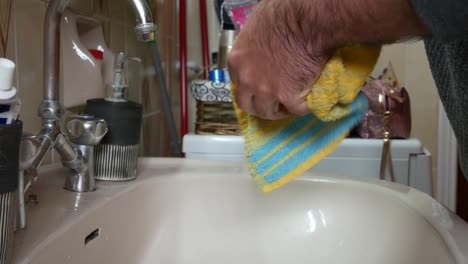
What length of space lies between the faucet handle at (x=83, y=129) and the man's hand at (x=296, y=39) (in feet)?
0.65

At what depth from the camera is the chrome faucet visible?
0.50m

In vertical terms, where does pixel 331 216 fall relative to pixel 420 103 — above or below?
below

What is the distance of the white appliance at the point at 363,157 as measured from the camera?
37.1 inches

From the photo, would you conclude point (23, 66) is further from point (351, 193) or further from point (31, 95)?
point (351, 193)

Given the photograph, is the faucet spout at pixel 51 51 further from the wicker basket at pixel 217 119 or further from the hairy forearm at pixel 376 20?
the wicker basket at pixel 217 119

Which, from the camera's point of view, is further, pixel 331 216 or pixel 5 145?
pixel 331 216

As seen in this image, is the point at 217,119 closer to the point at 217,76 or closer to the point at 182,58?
the point at 217,76

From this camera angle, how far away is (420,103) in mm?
1602

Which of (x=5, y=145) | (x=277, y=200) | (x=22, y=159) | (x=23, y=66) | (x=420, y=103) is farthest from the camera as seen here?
(x=420, y=103)

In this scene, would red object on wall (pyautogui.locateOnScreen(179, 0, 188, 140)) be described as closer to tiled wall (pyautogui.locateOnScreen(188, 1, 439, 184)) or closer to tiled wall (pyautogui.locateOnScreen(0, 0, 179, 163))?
tiled wall (pyautogui.locateOnScreen(0, 0, 179, 163))

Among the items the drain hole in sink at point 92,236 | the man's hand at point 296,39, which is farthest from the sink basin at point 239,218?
the man's hand at point 296,39

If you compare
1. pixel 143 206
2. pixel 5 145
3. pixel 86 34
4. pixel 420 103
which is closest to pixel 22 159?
pixel 5 145

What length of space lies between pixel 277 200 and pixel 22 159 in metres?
0.38

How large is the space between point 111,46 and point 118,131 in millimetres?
296
